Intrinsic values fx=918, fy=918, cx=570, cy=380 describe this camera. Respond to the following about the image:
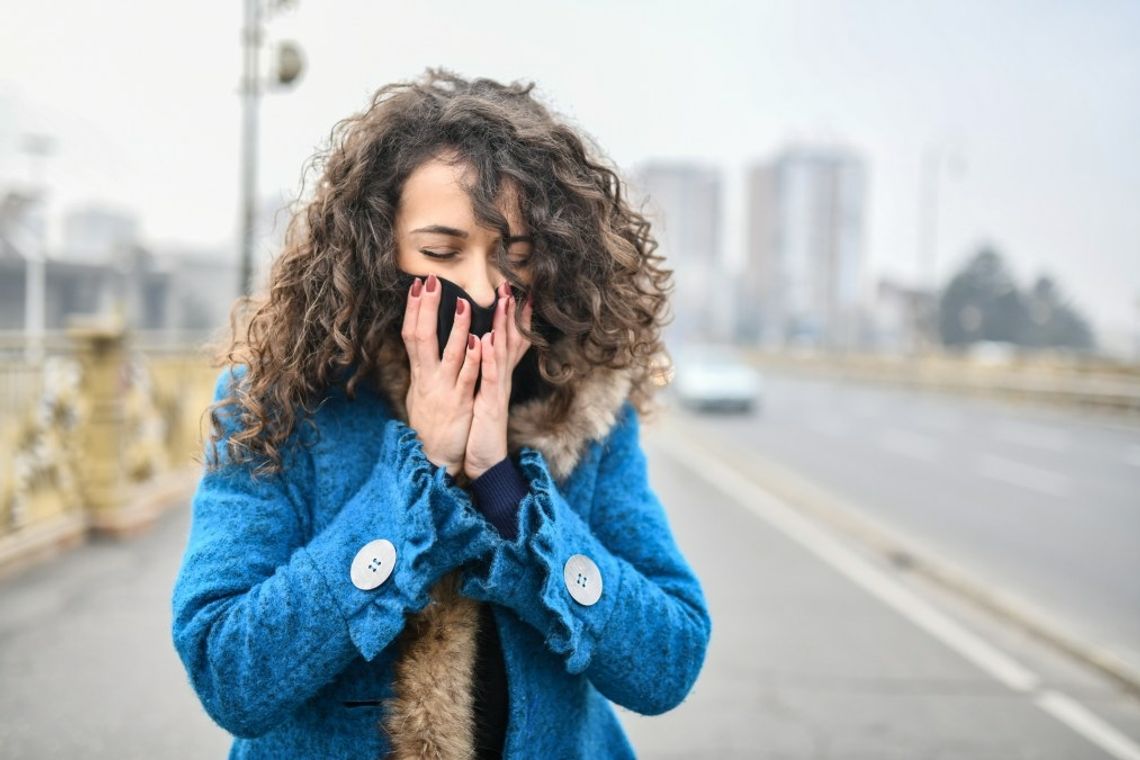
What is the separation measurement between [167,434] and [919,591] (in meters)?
7.10

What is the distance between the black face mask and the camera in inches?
52.6

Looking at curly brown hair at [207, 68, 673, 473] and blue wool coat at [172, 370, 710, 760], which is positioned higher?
curly brown hair at [207, 68, 673, 473]

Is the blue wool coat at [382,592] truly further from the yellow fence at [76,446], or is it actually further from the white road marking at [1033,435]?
the white road marking at [1033,435]

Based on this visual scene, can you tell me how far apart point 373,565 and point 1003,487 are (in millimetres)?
11194

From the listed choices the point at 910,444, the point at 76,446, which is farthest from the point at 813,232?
the point at 76,446

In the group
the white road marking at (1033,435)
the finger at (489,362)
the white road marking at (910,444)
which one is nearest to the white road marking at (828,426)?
the white road marking at (910,444)

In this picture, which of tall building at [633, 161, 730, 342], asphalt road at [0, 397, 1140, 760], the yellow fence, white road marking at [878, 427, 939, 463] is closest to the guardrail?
white road marking at [878, 427, 939, 463]

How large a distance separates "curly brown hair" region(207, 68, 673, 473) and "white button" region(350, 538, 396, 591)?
21 cm

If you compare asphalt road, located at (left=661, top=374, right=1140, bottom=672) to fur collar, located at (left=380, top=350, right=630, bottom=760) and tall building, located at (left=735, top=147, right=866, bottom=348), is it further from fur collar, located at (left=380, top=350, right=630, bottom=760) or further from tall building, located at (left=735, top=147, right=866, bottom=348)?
tall building, located at (left=735, top=147, right=866, bottom=348)

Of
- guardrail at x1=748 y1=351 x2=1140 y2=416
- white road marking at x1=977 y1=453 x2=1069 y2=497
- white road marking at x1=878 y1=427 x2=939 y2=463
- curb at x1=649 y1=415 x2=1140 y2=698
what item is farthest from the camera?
guardrail at x1=748 y1=351 x2=1140 y2=416

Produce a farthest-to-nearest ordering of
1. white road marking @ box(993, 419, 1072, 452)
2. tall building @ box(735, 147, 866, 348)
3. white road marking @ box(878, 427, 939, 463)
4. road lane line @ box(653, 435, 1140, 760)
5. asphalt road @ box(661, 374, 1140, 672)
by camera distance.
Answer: tall building @ box(735, 147, 866, 348) < white road marking @ box(993, 419, 1072, 452) < white road marking @ box(878, 427, 939, 463) < asphalt road @ box(661, 374, 1140, 672) < road lane line @ box(653, 435, 1140, 760)

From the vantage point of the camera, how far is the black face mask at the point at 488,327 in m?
1.34

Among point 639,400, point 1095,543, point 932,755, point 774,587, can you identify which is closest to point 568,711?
point 639,400

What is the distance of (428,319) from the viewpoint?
1.31 metres
